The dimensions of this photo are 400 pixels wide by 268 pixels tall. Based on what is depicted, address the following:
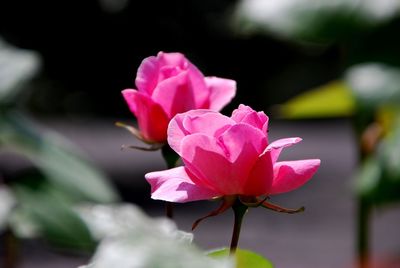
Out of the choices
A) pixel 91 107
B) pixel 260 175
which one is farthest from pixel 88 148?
pixel 260 175

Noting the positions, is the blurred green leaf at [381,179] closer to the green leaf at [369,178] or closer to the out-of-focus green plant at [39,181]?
the green leaf at [369,178]

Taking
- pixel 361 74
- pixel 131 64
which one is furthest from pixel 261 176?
pixel 131 64

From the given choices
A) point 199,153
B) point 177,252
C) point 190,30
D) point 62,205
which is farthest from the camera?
point 190,30

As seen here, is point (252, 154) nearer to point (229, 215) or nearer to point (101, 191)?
point (101, 191)

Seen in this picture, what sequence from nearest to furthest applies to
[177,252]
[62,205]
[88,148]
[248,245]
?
[177,252] → [62,205] → [248,245] → [88,148]

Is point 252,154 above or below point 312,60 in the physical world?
above

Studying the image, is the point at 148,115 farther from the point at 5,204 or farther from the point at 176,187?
the point at 5,204

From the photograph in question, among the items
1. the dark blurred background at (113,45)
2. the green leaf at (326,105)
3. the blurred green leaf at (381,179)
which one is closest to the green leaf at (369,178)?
the blurred green leaf at (381,179)

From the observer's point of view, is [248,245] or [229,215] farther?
[229,215]
